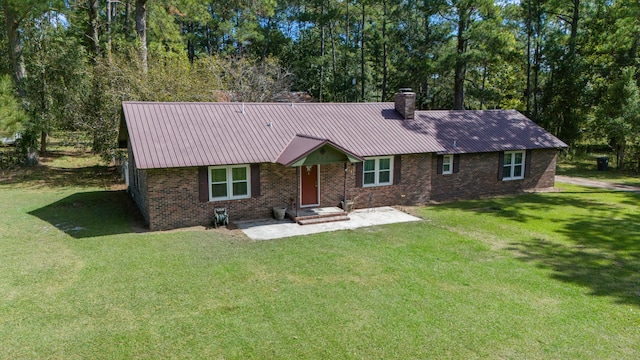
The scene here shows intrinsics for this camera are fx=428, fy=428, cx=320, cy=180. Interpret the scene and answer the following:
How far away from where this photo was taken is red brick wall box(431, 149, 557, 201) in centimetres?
1920

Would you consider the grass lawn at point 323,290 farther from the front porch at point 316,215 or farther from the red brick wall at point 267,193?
the front porch at point 316,215

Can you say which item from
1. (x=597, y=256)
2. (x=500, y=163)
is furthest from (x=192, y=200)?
(x=500, y=163)

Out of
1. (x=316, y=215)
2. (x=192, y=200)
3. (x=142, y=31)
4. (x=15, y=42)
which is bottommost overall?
(x=316, y=215)

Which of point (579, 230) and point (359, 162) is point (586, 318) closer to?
point (579, 230)

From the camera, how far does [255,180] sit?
14945mm

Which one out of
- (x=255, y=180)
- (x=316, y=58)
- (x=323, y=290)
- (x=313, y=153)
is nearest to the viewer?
(x=323, y=290)

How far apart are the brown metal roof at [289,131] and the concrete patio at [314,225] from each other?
7.12 feet

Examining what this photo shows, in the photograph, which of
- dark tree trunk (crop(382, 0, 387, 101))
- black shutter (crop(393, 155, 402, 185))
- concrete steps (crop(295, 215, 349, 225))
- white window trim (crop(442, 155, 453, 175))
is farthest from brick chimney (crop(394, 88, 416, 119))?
dark tree trunk (crop(382, 0, 387, 101))

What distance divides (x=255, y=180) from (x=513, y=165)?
517 inches

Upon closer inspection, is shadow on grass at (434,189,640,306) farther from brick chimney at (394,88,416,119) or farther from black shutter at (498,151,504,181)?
brick chimney at (394,88,416,119)

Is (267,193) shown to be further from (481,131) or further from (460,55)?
(460,55)

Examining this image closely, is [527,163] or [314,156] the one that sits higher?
[314,156]

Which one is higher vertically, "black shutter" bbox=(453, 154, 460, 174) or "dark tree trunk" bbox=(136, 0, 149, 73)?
"dark tree trunk" bbox=(136, 0, 149, 73)

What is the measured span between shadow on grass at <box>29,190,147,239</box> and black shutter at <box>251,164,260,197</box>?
378 cm
